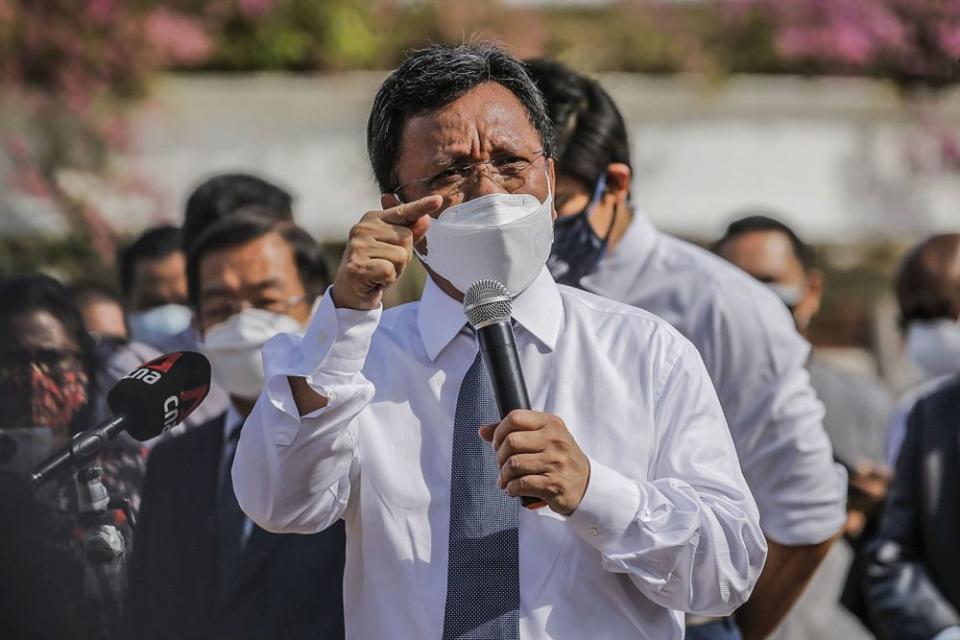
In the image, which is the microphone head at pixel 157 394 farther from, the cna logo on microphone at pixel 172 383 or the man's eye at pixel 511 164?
the man's eye at pixel 511 164

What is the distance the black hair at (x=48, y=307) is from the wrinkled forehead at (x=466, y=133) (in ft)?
3.55

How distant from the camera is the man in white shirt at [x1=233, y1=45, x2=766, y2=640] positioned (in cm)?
250

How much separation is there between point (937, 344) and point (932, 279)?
241 mm

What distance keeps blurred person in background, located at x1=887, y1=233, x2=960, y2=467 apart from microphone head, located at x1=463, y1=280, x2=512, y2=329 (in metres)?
3.31

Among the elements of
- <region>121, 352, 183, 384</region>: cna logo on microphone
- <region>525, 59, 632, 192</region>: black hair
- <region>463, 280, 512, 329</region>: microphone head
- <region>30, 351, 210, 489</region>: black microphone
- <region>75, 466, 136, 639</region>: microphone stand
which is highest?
<region>463, 280, 512, 329</region>: microphone head

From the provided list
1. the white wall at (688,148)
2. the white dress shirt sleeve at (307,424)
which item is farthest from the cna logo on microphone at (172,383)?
the white wall at (688,148)

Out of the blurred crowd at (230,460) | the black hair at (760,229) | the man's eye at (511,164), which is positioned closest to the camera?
the man's eye at (511,164)

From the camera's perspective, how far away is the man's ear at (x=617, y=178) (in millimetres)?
3977

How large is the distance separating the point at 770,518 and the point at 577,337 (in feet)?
4.57

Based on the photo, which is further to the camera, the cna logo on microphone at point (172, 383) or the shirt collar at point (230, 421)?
the shirt collar at point (230, 421)

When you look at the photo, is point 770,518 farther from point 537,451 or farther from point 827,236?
point 827,236

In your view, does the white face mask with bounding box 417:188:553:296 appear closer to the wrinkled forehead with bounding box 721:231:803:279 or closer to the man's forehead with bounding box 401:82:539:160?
the man's forehead with bounding box 401:82:539:160

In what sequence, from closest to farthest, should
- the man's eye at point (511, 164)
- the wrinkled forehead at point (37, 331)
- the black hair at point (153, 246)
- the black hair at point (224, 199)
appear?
1. the man's eye at point (511, 164)
2. the wrinkled forehead at point (37, 331)
3. the black hair at point (224, 199)
4. the black hair at point (153, 246)

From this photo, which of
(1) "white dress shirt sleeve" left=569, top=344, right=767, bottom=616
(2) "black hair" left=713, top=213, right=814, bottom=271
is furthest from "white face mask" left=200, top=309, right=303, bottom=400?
(2) "black hair" left=713, top=213, right=814, bottom=271
